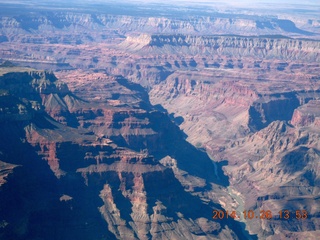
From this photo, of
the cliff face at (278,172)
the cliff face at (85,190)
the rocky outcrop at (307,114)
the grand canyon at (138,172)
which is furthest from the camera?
the rocky outcrop at (307,114)

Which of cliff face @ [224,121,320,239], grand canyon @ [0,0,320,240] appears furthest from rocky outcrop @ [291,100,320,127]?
cliff face @ [224,121,320,239]

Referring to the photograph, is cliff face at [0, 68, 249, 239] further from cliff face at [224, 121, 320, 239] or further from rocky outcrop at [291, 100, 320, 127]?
rocky outcrop at [291, 100, 320, 127]

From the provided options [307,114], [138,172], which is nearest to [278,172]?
[138,172]

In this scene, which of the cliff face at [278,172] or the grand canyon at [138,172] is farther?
the cliff face at [278,172]

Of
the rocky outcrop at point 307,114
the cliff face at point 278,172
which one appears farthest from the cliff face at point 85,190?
the rocky outcrop at point 307,114

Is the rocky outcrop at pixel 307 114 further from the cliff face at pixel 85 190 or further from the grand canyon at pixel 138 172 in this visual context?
the cliff face at pixel 85 190

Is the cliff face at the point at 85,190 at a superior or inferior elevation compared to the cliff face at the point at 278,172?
superior

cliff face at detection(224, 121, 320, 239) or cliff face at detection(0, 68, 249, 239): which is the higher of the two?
cliff face at detection(0, 68, 249, 239)

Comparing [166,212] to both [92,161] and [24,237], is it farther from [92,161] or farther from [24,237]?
[24,237]

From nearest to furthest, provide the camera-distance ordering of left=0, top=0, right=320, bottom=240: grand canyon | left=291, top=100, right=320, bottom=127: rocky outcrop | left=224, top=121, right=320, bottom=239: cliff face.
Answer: left=0, top=0, right=320, bottom=240: grand canyon < left=224, top=121, right=320, bottom=239: cliff face < left=291, top=100, right=320, bottom=127: rocky outcrop

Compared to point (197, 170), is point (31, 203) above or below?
above

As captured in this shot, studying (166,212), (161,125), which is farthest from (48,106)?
(166,212)
